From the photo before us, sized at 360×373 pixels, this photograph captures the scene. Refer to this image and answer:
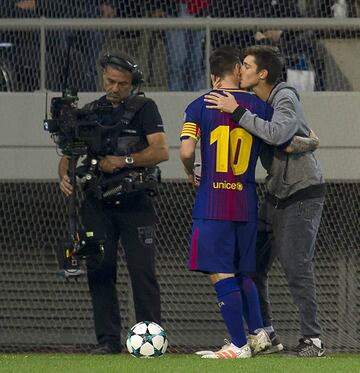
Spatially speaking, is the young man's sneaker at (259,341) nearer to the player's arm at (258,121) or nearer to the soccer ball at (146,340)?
the soccer ball at (146,340)

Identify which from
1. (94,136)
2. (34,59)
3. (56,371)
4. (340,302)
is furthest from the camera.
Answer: (340,302)

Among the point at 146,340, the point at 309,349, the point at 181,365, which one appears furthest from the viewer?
the point at 309,349

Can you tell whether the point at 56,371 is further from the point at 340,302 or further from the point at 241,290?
the point at 340,302

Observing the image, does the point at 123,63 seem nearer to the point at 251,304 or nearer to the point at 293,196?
the point at 293,196

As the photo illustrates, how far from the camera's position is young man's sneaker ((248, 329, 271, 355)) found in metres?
8.66

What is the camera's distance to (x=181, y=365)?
8156 millimetres

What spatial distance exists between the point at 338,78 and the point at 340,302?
8.17ft

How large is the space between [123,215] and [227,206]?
1156 millimetres

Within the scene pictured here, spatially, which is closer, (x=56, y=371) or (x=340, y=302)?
(x=56, y=371)

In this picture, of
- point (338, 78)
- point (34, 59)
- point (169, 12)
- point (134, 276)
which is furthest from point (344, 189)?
point (134, 276)

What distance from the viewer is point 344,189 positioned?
12.9 meters

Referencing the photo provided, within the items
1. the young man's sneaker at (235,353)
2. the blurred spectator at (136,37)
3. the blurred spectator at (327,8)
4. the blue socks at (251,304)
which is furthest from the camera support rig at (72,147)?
the blurred spectator at (327,8)

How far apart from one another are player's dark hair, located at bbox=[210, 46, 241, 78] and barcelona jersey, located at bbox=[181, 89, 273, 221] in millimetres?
134

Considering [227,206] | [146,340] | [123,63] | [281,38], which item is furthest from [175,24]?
[146,340]
